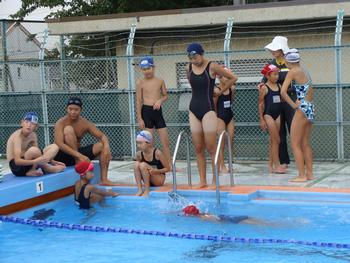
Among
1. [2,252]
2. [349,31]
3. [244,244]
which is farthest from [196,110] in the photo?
[349,31]

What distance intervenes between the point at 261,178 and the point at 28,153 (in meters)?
3.69

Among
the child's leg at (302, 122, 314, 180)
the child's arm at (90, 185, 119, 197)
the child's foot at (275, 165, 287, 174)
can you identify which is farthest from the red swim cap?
the child's foot at (275, 165, 287, 174)

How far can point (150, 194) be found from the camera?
9.49m

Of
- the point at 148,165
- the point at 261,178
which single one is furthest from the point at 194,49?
the point at 261,178

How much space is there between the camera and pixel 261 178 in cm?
1045

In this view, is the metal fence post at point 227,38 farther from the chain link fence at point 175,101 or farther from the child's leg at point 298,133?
the child's leg at point 298,133

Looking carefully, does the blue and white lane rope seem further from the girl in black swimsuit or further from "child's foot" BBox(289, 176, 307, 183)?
"child's foot" BBox(289, 176, 307, 183)

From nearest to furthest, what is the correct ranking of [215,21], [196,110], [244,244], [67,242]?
1. [244,244]
2. [67,242]
3. [196,110]
4. [215,21]

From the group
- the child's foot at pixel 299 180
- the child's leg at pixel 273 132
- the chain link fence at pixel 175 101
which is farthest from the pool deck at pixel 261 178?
the chain link fence at pixel 175 101

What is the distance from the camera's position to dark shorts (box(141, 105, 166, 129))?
10.8m

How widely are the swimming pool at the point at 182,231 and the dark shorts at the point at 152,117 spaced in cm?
166

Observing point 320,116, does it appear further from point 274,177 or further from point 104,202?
point 104,202

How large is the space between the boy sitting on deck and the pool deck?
1.39 meters

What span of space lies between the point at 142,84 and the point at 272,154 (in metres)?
2.43
